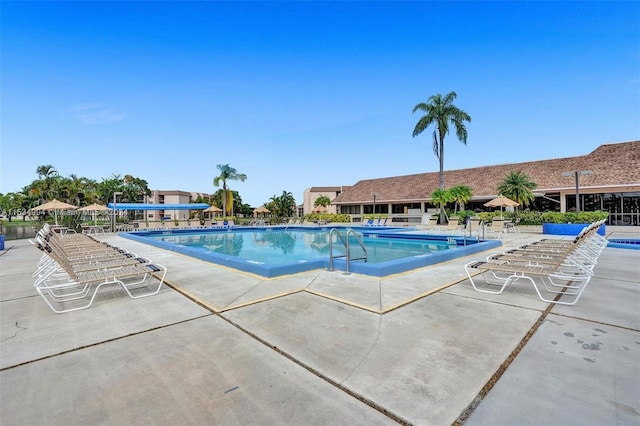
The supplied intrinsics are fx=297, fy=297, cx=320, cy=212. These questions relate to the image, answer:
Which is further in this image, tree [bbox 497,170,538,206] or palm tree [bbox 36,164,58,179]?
palm tree [bbox 36,164,58,179]

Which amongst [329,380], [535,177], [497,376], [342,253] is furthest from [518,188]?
[329,380]

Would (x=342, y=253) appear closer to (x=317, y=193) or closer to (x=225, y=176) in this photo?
(x=225, y=176)

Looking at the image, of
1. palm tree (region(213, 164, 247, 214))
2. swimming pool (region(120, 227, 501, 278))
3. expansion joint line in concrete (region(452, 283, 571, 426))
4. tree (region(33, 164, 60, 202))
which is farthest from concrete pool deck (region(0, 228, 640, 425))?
tree (region(33, 164, 60, 202))

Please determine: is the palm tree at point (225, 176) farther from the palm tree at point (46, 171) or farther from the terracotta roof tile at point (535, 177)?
the palm tree at point (46, 171)

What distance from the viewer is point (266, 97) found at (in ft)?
72.6

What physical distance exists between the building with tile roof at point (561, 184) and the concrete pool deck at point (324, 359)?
55.6 ft

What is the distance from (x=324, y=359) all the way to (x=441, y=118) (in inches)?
1082

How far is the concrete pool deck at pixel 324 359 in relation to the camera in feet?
6.36

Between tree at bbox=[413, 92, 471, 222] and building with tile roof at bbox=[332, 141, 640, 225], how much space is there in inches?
206

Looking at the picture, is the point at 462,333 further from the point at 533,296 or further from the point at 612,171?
the point at 612,171

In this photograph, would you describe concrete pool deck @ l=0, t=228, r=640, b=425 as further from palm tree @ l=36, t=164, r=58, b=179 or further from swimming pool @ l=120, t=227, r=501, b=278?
palm tree @ l=36, t=164, r=58, b=179

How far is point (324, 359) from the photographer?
8.63 feet

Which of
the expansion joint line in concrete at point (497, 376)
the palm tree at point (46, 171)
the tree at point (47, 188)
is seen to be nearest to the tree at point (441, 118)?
the expansion joint line in concrete at point (497, 376)

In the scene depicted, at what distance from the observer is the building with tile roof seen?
20.7 m
